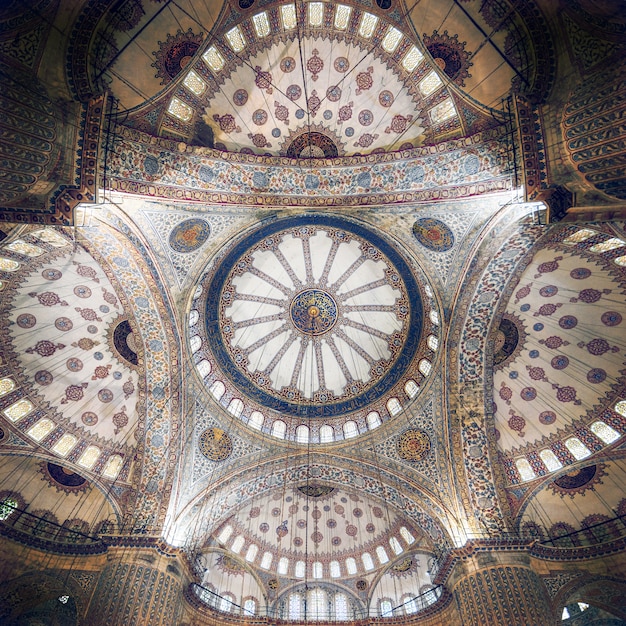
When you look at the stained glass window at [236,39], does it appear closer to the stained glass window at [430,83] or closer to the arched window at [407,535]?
the stained glass window at [430,83]

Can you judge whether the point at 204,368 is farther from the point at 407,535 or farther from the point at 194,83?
the point at 407,535

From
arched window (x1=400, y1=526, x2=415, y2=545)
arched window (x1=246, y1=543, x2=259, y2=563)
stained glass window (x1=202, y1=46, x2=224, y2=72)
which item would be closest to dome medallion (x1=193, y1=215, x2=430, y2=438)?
arched window (x1=400, y1=526, x2=415, y2=545)

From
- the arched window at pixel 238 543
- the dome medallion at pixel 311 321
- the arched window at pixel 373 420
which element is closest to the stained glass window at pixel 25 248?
the dome medallion at pixel 311 321

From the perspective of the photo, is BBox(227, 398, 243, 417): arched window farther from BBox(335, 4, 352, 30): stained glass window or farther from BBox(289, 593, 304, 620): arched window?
BBox(335, 4, 352, 30): stained glass window

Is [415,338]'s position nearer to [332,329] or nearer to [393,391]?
[393,391]

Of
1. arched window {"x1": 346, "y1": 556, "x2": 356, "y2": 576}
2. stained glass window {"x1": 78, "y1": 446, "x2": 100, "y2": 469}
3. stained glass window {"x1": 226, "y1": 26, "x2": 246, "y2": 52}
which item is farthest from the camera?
arched window {"x1": 346, "y1": 556, "x2": 356, "y2": 576}

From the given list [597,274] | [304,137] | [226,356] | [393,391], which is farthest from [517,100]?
[226,356]

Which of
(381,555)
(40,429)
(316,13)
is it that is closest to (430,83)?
(316,13)
